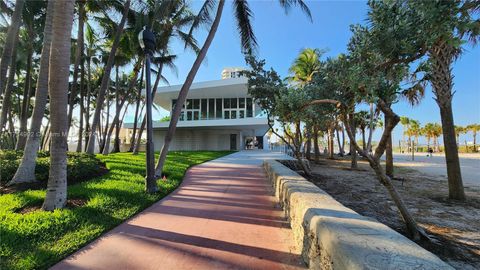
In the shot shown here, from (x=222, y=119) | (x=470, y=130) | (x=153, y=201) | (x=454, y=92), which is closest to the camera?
(x=153, y=201)

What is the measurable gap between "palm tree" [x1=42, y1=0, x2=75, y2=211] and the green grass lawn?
429 millimetres

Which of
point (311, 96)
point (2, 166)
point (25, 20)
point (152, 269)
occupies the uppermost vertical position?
point (25, 20)

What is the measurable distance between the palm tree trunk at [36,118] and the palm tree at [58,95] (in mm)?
2142

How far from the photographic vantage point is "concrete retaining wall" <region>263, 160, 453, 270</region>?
1830mm

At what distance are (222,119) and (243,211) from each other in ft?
77.1

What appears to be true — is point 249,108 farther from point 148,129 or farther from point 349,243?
point 349,243

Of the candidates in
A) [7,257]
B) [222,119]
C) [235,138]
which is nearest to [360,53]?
[7,257]

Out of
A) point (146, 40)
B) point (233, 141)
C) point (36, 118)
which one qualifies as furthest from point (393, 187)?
point (233, 141)

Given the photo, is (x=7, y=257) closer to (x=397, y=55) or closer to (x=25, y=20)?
(x=397, y=55)

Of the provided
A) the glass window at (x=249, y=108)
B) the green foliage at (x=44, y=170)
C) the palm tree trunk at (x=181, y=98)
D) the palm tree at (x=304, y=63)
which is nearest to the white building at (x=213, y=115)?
the glass window at (x=249, y=108)

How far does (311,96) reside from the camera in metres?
7.16

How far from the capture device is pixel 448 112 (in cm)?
773

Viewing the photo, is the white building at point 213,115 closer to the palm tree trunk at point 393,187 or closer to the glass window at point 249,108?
the glass window at point 249,108

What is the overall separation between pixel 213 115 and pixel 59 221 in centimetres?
2537
